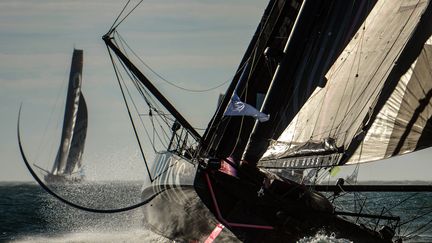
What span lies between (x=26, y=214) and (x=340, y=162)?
23.4 metres

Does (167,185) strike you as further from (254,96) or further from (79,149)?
(79,149)

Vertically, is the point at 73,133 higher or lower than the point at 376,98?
lower

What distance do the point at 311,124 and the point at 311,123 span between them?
27mm

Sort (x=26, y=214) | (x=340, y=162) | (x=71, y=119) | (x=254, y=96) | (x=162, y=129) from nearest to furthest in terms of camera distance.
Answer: (x=340, y=162)
(x=254, y=96)
(x=162, y=129)
(x=26, y=214)
(x=71, y=119)

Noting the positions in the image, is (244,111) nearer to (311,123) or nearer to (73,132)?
(311,123)

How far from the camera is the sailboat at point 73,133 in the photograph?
76.1 metres

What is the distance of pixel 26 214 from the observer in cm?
3816

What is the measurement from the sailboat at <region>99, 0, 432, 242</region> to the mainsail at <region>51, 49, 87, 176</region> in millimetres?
56984

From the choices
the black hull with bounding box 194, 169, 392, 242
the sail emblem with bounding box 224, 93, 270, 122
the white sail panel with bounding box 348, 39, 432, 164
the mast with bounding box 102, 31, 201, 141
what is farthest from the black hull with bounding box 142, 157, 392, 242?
the mast with bounding box 102, 31, 201, 141

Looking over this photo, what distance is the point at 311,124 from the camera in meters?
19.4

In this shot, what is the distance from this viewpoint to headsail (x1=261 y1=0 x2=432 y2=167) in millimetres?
17719

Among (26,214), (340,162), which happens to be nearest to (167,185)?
(340,162)

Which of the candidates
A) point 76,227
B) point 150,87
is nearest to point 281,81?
point 150,87

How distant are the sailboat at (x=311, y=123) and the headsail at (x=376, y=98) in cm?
2
